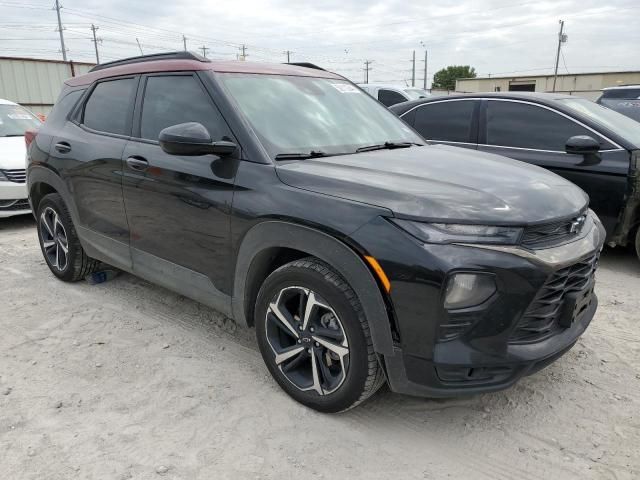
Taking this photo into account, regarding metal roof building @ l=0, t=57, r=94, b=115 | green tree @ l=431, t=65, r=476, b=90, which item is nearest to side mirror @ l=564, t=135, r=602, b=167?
metal roof building @ l=0, t=57, r=94, b=115

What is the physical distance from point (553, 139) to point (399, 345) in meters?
3.76

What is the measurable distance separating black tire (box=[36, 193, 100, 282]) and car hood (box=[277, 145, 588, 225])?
2.51 meters

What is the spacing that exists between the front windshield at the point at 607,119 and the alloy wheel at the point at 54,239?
496 centimetres

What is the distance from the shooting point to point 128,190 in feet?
11.5

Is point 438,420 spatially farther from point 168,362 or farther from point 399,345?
point 168,362

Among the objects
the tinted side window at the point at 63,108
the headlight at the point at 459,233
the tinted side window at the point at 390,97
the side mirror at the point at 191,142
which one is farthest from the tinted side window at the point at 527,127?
the tinted side window at the point at 390,97

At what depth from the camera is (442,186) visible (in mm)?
2459

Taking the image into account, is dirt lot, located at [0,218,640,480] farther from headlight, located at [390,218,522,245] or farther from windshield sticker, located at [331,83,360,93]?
windshield sticker, located at [331,83,360,93]

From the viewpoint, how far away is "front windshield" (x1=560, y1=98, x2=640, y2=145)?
4.95 meters

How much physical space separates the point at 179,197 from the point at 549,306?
211cm

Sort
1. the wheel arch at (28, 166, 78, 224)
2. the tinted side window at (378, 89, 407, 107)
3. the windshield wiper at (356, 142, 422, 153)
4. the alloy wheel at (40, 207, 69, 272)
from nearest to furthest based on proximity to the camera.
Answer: the windshield wiper at (356, 142, 422, 153) → the wheel arch at (28, 166, 78, 224) → the alloy wheel at (40, 207, 69, 272) → the tinted side window at (378, 89, 407, 107)

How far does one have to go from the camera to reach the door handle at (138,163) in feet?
11.0

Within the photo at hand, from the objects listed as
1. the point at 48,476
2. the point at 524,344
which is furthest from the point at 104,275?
the point at 524,344

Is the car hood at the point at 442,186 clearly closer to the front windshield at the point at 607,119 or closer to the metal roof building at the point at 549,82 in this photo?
the front windshield at the point at 607,119
